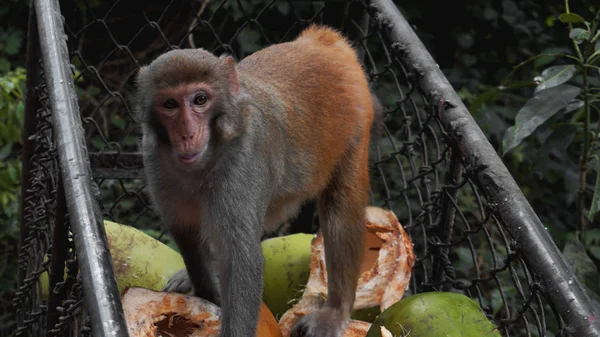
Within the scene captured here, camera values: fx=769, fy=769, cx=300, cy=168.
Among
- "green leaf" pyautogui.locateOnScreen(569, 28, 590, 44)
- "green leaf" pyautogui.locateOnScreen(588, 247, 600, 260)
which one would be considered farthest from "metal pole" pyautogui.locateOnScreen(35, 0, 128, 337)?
"green leaf" pyautogui.locateOnScreen(588, 247, 600, 260)

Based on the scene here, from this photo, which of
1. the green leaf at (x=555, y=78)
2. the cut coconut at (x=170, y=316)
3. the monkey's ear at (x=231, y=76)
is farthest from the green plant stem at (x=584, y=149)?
the cut coconut at (x=170, y=316)

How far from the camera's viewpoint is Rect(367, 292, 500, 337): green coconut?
231 cm

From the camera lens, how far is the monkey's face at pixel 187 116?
7.87 feet

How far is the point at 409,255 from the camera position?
10.1 ft

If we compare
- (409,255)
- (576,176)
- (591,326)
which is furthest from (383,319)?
(576,176)

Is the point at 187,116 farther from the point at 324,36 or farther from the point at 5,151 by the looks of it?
the point at 5,151

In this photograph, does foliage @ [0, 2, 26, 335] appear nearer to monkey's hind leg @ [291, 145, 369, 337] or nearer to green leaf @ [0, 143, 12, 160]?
green leaf @ [0, 143, 12, 160]

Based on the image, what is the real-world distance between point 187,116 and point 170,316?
63cm

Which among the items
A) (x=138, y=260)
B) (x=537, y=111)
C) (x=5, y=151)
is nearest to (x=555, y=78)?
(x=537, y=111)

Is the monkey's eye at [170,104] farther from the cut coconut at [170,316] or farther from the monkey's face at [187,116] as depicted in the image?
the cut coconut at [170,316]

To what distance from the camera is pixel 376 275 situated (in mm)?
3205

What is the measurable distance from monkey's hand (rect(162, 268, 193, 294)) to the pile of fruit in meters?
0.03

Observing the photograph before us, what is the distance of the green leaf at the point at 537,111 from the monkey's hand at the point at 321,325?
3.27 feet

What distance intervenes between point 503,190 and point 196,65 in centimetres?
103
